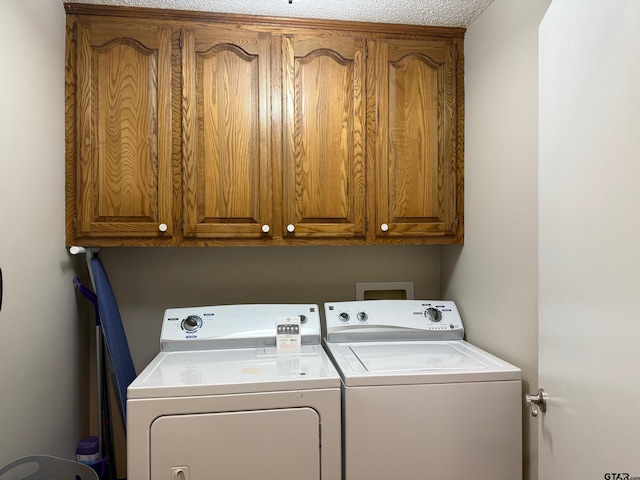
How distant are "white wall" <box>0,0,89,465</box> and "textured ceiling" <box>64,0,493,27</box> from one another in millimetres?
450

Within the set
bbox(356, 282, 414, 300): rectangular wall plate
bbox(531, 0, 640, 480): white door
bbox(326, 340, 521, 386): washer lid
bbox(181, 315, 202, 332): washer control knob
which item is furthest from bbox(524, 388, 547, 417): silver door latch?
bbox(181, 315, 202, 332): washer control knob

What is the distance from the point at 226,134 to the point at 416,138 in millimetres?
885

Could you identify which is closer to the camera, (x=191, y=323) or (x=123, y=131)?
(x=123, y=131)

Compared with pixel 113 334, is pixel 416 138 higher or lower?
higher

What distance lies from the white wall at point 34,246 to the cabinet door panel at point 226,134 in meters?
0.51

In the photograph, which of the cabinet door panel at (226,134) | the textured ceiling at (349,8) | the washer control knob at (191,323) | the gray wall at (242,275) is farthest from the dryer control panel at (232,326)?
the textured ceiling at (349,8)

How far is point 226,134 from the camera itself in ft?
6.33

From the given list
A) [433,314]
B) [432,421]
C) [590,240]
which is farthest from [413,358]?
[590,240]

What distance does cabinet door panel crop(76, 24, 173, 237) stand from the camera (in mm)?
1859

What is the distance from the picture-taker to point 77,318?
200 cm

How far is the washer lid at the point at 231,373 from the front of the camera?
144 cm

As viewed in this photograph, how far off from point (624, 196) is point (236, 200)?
1.46 metres

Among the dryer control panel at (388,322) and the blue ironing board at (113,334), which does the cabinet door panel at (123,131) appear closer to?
the blue ironing board at (113,334)

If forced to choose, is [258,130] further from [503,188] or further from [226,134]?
[503,188]
